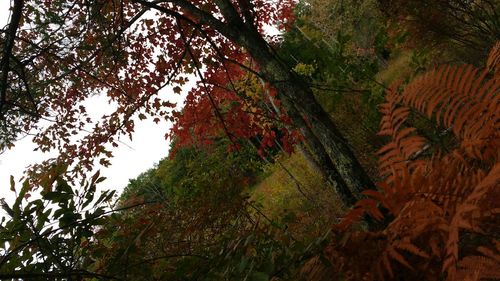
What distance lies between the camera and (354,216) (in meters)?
0.97

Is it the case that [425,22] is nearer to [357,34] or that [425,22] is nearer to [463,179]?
[463,179]

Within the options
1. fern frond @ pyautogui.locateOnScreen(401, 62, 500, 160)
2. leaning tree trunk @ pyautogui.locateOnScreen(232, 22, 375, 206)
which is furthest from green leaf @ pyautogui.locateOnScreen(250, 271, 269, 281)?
leaning tree trunk @ pyautogui.locateOnScreen(232, 22, 375, 206)

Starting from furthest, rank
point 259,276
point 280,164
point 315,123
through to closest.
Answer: point 280,164, point 315,123, point 259,276

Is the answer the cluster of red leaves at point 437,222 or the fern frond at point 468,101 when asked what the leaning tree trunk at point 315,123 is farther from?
the cluster of red leaves at point 437,222

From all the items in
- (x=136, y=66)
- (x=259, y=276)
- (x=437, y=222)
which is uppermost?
(x=136, y=66)

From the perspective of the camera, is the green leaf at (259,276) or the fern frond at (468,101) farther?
the fern frond at (468,101)

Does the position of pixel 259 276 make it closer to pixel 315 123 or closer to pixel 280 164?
pixel 315 123

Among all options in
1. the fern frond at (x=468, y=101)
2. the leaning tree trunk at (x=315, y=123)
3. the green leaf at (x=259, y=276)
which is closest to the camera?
the green leaf at (x=259, y=276)

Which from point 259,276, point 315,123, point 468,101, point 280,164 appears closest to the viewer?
point 259,276

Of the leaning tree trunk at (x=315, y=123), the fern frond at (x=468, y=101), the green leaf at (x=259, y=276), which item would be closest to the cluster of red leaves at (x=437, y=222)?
the fern frond at (x=468, y=101)

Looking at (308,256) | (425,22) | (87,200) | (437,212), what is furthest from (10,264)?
(425,22)

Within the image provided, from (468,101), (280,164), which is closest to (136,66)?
(280,164)

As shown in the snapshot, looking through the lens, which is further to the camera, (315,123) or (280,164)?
(280,164)

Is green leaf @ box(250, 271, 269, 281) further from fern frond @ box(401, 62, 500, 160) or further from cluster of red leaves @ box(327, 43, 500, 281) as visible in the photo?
fern frond @ box(401, 62, 500, 160)
